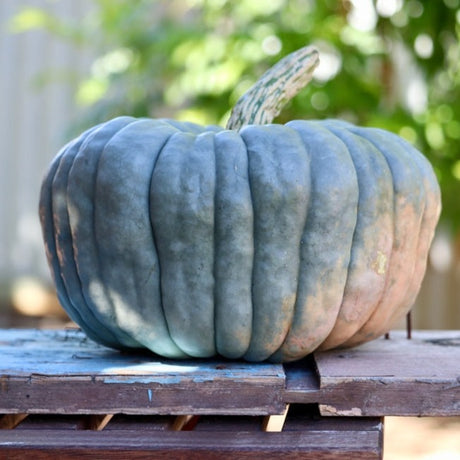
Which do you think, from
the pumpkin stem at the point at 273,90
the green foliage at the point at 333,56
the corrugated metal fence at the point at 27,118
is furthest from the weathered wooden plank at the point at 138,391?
the corrugated metal fence at the point at 27,118

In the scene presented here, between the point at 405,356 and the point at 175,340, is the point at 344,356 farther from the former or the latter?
the point at 175,340

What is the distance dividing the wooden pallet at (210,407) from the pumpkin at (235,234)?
9cm

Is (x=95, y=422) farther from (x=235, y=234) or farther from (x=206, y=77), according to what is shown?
(x=206, y=77)

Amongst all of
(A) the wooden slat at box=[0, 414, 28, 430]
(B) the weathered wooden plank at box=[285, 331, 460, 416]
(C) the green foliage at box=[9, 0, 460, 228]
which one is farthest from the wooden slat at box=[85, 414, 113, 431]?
(C) the green foliage at box=[9, 0, 460, 228]

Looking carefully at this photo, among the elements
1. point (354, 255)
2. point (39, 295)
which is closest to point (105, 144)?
point (354, 255)

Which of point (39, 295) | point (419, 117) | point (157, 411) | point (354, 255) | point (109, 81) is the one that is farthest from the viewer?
point (39, 295)

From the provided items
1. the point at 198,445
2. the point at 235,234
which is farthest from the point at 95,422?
the point at 235,234

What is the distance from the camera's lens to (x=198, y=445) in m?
1.19

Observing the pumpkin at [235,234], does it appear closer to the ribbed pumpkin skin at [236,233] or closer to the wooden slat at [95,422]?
the ribbed pumpkin skin at [236,233]

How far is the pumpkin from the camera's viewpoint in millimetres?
1405

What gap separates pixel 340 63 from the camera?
11.9 ft

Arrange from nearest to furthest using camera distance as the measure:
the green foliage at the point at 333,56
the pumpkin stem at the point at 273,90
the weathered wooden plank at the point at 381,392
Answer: the weathered wooden plank at the point at 381,392, the pumpkin stem at the point at 273,90, the green foliage at the point at 333,56

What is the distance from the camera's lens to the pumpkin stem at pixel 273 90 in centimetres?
169

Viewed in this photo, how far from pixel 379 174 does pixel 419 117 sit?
6.68 feet
